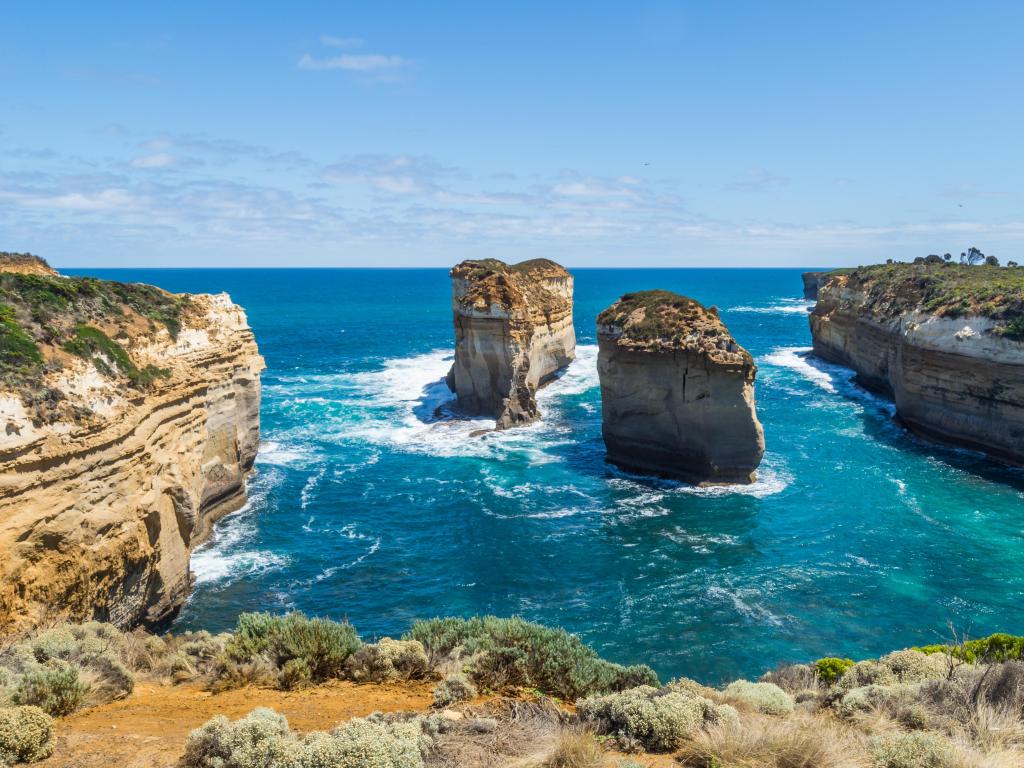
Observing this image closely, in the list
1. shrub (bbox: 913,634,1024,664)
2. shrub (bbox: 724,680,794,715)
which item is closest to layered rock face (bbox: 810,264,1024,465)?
shrub (bbox: 913,634,1024,664)

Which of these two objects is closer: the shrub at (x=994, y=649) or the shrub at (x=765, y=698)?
the shrub at (x=765, y=698)

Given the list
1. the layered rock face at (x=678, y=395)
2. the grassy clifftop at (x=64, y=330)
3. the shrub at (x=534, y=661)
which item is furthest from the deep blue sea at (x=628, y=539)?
the grassy clifftop at (x=64, y=330)

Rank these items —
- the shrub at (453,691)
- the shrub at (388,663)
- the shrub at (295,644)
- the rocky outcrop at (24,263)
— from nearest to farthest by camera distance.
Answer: the shrub at (453,691) → the shrub at (388,663) → the shrub at (295,644) → the rocky outcrop at (24,263)

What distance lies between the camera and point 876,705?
11.0m

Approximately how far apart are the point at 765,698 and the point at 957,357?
1425 inches

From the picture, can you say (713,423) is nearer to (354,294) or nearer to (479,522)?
(479,522)

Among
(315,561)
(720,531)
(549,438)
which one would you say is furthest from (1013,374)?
(315,561)

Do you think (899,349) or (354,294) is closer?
(899,349)

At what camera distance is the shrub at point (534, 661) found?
12227 millimetres

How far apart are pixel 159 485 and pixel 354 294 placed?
157842mm

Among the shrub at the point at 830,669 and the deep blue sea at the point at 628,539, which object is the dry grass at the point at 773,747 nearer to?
the shrub at the point at 830,669

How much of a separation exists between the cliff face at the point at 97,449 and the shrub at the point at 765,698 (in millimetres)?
15598

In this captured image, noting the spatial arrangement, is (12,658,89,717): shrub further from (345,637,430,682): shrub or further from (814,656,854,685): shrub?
(814,656,854,685): shrub

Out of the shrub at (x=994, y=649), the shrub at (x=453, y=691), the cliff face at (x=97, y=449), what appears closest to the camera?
the shrub at (x=453, y=691)
